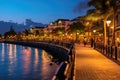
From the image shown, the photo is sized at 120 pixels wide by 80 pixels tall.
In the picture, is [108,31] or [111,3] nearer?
[111,3]

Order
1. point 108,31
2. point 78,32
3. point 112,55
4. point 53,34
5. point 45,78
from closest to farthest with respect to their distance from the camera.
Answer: point 112,55 → point 45,78 → point 108,31 → point 78,32 → point 53,34

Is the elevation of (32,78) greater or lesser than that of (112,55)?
lesser

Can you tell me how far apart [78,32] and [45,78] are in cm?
7455

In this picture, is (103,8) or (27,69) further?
(103,8)

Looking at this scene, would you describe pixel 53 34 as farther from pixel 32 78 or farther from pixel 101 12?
pixel 32 78

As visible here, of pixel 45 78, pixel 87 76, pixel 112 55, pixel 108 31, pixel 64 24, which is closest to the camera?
pixel 87 76

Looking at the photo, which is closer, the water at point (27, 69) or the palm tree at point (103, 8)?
the water at point (27, 69)

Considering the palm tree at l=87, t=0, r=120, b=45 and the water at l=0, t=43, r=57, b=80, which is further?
the palm tree at l=87, t=0, r=120, b=45

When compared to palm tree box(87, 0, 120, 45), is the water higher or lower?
lower

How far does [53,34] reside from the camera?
15875 cm

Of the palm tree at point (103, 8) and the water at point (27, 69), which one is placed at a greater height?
the palm tree at point (103, 8)

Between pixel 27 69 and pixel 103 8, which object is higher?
pixel 103 8

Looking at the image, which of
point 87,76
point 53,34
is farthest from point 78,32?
point 87,76

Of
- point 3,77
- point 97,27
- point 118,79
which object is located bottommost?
point 3,77
